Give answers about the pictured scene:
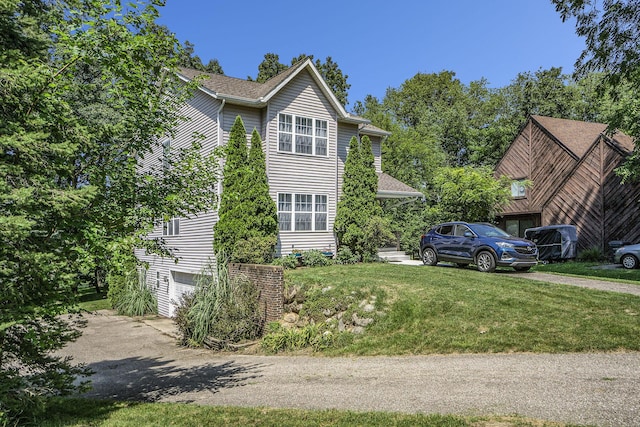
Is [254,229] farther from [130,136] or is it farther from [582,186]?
[582,186]

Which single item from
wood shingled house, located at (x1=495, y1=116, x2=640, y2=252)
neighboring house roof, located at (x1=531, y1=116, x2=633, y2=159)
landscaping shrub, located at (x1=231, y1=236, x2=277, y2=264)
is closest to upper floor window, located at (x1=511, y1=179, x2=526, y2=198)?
wood shingled house, located at (x1=495, y1=116, x2=640, y2=252)

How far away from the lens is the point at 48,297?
18.1 ft

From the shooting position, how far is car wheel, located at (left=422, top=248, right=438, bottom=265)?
1838 cm

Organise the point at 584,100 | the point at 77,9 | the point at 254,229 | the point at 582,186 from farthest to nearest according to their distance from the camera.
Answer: the point at 584,100
the point at 582,186
the point at 254,229
the point at 77,9

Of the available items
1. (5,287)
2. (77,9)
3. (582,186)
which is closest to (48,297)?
(5,287)

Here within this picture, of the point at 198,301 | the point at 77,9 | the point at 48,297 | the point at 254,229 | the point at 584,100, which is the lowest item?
the point at 198,301

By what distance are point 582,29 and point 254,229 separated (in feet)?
40.9

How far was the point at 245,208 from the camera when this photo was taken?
1638cm

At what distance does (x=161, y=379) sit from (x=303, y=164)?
1118 centimetres

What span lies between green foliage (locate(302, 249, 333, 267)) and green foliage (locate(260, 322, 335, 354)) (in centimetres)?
513

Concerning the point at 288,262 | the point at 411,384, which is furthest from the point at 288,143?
the point at 411,384

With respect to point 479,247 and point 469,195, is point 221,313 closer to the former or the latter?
point 479,247

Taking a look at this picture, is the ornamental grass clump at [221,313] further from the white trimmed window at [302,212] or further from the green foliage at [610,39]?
the green foliage at [610,39]

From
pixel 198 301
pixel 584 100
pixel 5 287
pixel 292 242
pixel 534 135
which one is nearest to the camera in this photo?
pixel 5 287
